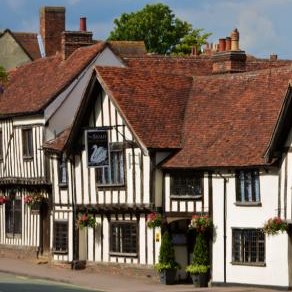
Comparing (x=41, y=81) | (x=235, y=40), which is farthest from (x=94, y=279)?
(x=41, y=81)

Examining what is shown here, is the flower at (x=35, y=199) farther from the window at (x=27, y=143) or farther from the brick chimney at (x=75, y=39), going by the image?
the brick chimney at (x=75, y=39)

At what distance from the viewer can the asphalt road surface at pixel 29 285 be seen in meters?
36.9

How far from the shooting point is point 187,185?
133ft

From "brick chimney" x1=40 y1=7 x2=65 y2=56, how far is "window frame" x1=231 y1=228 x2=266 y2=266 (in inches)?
1214

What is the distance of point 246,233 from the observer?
3853 centimetres

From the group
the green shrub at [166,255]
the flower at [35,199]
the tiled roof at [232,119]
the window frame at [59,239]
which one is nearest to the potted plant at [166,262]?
the green shrub at [166,255]

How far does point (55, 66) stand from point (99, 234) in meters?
10.5

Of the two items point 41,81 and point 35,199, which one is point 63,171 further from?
point 41,81

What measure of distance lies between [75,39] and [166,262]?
619 inches

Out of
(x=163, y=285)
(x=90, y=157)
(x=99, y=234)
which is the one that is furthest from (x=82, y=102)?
(x=163, y=285)

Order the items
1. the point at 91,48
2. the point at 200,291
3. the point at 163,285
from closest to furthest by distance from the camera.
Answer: the point at 200,291 < the point at 163,285 < the point at 91,48

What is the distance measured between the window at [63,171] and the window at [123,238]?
4.10 metres

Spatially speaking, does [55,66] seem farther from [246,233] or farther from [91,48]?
[246,233]

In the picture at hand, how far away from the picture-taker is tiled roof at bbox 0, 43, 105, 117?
160 feet
